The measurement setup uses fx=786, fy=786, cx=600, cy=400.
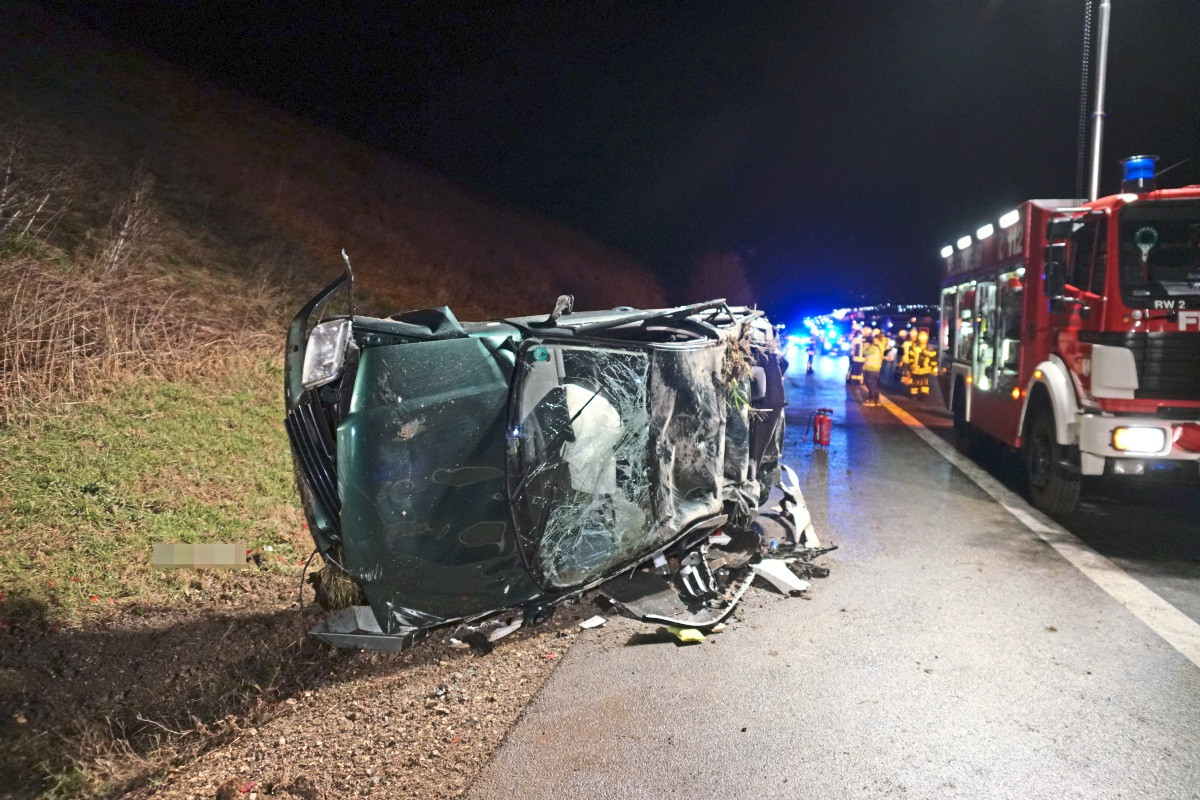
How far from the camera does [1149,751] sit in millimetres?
3053

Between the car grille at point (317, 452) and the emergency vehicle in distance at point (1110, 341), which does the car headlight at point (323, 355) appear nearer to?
the car grille at point (317, 452)

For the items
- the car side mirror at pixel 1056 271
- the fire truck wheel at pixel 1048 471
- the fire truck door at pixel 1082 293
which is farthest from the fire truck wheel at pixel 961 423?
the car side mirror at pixel 1056 271

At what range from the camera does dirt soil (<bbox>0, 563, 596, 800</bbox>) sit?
9.57 ft

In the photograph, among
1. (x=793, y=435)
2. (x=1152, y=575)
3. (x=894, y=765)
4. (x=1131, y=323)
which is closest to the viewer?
(x=894, y=765)

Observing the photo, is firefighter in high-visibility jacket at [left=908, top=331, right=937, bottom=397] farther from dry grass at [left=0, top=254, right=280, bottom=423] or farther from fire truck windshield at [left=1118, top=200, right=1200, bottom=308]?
dry grass at [left=0, top=254, right=280, bottom=423]

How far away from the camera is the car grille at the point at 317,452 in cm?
353

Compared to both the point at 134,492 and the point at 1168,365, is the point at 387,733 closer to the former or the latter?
the point at 134,492

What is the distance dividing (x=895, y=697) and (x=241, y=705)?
2935 millimetres

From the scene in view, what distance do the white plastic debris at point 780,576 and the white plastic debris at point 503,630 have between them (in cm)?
169

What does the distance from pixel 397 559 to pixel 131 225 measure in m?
8.96

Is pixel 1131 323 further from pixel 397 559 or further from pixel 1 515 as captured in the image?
pixel 1 515

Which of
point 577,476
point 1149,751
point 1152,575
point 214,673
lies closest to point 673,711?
point 577,476

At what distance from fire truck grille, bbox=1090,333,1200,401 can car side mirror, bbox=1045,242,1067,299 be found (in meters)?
0.81

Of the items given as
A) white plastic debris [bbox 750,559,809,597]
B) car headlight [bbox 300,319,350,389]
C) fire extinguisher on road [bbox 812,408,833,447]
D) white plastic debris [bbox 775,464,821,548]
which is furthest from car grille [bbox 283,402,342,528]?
fire extinguisher on road [bbox 812,408,833,447]
